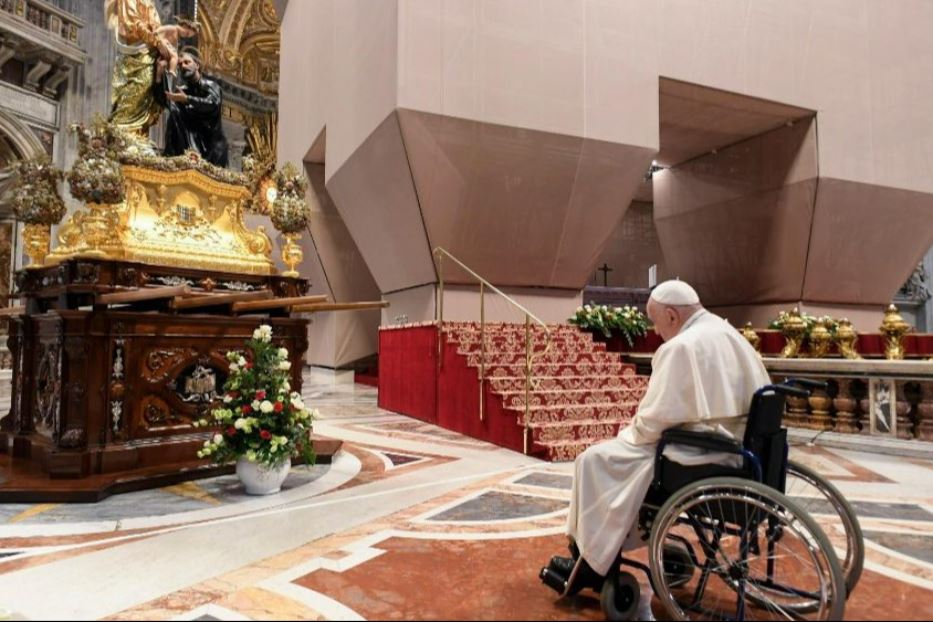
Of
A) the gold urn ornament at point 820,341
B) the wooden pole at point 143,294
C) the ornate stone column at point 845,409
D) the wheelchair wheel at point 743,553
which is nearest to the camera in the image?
the wheelchair wheel at point 743,553

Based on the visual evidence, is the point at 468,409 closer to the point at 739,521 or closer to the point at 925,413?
the point at 925,413

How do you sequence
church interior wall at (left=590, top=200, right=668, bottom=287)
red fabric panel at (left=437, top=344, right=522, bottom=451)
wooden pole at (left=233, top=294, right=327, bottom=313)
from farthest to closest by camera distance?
church interior wall at (left=590, top=200, right=668, bottom=287) → red fabric panel at (left=437, top=344, right=522, bottom=451) → wooden pole at (left=233, top=294, right=327, bottom=313)

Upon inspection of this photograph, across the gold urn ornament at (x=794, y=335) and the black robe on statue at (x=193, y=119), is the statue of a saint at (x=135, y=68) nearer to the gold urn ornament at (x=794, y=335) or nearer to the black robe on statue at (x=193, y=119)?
the black robe on statue at (x=193, y=119)

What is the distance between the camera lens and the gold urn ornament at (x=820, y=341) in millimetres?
7637

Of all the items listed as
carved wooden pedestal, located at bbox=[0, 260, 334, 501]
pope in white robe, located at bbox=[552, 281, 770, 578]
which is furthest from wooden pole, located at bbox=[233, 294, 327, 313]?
pope in white robe, located at bbox=[552, 281, 770, 578]

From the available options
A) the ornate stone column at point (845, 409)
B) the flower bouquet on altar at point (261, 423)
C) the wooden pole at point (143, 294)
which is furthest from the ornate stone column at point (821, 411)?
the wooden pole at point (143, 294)

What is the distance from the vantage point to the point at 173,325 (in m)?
4.44

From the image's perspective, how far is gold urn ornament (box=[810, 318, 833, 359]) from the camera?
7.64 m

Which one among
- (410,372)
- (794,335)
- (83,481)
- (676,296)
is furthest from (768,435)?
(410,372)

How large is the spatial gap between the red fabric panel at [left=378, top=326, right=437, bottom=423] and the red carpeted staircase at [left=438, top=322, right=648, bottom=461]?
37cm

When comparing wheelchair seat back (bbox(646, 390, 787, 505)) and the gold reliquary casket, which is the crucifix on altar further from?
wheelchair seat back (bbox(646, 390, 787, 505))

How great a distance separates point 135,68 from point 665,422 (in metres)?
5.35

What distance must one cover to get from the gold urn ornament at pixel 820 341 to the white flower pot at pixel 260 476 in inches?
264

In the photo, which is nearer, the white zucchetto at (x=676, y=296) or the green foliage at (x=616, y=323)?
the white zucchetto at (x=676, y=296)
